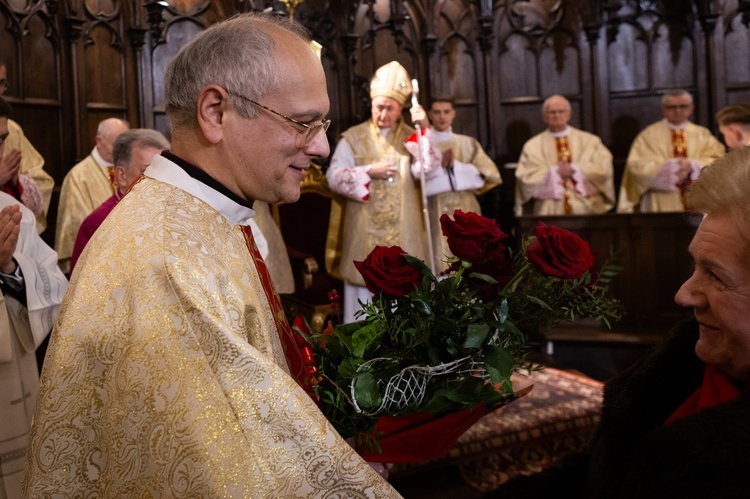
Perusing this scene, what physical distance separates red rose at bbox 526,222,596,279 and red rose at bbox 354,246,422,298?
26 centimetres

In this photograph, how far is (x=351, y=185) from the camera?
6820mm

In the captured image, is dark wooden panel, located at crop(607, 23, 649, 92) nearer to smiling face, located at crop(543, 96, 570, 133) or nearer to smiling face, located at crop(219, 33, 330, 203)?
smiling face, located at crop(543, 96, 570, 133)

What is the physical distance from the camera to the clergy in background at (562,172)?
8242mm

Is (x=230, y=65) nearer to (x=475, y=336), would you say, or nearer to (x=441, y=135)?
(x=475, y=336)

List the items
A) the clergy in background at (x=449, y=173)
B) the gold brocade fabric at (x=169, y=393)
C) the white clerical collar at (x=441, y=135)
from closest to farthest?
the gold brocade fabric at (x=169, y=393), the clergy in background at (x=449, y=173), the white clerical collar at (x=441, y=135)

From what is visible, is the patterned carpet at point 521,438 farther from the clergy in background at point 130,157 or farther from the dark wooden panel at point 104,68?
the dark wooden panel at point 104,68

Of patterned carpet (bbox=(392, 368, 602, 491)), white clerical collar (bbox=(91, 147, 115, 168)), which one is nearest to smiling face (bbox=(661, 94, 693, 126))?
patterned carpet (bbox=(392, 368, 602, 491))

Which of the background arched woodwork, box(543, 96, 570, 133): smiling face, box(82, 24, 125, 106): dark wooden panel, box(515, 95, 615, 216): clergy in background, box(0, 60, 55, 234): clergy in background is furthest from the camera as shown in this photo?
the background arched woodwork

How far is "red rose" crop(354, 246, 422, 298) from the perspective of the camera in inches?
69.5

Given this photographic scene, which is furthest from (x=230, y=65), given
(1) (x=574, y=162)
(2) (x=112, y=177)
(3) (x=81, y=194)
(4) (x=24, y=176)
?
(1) (x=574, y=162)

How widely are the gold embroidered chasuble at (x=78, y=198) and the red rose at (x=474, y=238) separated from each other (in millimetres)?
4962

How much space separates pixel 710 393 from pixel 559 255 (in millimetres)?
432

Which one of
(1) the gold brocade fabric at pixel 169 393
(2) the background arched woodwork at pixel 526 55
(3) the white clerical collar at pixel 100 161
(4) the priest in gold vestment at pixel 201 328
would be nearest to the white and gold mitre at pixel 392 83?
(2) the background arched woodwork at pixel 526 55

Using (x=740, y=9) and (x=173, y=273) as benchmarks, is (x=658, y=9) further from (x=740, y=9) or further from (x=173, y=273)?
(x=173, y=273)
